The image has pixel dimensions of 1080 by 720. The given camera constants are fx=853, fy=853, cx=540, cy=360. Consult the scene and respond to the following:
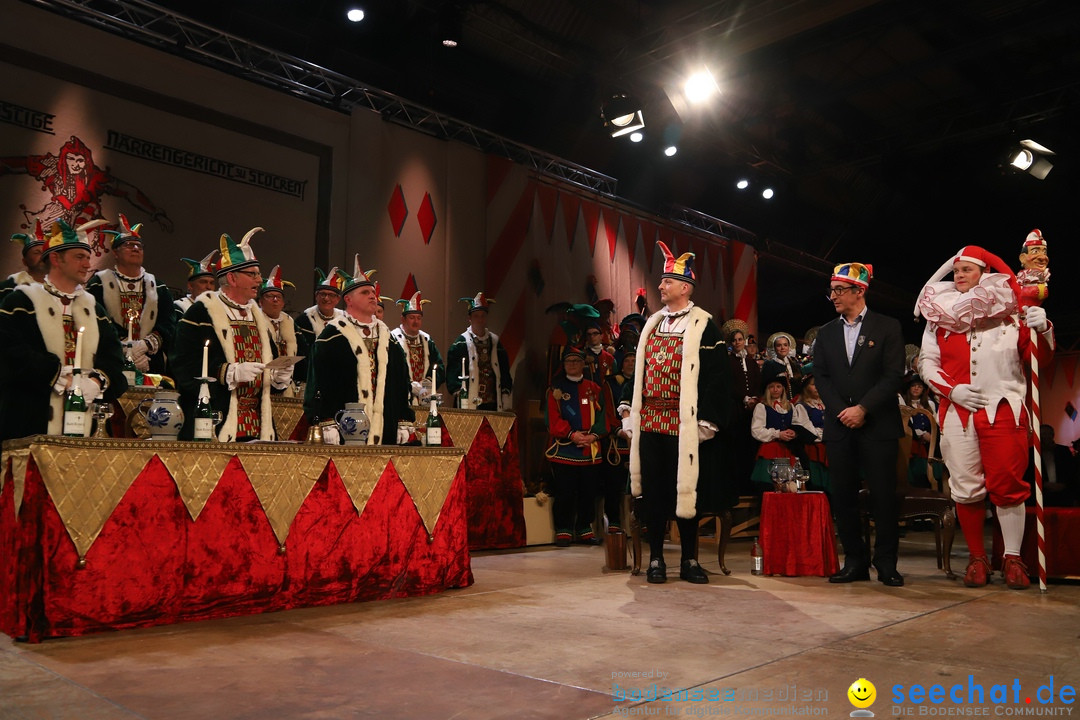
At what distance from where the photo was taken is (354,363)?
4.89 metres

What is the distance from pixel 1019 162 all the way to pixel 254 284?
944cm

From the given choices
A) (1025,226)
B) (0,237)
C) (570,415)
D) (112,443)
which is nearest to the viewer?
(112,443)

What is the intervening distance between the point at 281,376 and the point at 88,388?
3.53 feet

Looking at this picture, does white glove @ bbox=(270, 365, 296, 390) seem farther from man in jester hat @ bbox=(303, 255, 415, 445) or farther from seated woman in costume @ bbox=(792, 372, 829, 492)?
seated woman in costume @ bbox=(792, 372, 829, 492)

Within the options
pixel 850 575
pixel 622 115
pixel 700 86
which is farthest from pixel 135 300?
pixel 700 86

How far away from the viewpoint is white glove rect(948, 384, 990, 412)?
14.0ft

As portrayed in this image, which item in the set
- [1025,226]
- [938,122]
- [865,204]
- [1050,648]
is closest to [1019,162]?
[938,122]

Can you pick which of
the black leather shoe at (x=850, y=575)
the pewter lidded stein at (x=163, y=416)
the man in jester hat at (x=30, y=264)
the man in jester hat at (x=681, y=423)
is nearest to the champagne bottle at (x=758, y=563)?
the black leather shoe at (x=850, y=575)

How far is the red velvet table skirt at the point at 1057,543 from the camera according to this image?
4387mm

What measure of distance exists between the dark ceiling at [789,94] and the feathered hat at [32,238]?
2.53 meters

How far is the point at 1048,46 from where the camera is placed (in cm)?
960

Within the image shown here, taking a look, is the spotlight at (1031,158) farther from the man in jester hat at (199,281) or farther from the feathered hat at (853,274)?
the man in jester hat at (199,281)

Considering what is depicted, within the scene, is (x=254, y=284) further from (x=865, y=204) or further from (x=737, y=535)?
(x=865, y=204)

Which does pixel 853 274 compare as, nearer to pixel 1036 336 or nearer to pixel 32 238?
pixel 1036 336
